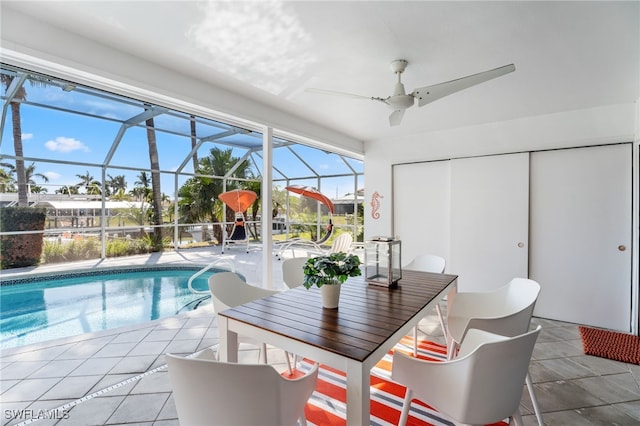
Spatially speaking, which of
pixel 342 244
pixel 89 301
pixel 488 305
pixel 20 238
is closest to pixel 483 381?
pixel 488 305

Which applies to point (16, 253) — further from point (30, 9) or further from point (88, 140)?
point (30, 9)

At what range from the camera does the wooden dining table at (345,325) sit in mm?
1139

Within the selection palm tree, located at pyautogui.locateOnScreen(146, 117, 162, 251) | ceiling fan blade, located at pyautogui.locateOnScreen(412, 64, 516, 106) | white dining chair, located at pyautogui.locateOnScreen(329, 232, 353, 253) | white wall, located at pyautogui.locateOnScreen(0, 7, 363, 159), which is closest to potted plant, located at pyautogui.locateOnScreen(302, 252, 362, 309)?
ceiling fan blade, located at pyautogui.locateOnScreen(412, 64, 516, 106)

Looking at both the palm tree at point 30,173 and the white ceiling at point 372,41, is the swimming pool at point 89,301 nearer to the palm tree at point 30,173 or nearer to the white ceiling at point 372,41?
the palm tree at point 30,173

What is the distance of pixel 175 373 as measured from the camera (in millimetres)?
1021

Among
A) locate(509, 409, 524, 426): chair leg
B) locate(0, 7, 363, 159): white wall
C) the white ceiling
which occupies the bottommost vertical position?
locate(509, 409, 524, 426): chair leg

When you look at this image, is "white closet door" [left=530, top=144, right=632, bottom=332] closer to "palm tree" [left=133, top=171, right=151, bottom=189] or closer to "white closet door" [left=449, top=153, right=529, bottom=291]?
"white closet door" [left=449, top=153, right=529, bottom=291]

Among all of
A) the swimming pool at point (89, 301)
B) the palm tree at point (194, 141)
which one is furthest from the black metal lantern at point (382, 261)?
the palm tree at point (194, 141)

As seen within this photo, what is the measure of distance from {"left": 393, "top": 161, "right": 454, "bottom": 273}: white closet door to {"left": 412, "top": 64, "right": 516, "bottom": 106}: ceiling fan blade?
2.30 metres

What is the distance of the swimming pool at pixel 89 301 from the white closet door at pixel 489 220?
13.0ft

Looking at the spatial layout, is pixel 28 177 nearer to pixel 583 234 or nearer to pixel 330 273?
pixel 330 273

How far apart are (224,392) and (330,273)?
780mm

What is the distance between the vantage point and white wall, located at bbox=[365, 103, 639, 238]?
3.32 metres

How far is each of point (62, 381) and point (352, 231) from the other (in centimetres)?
611
